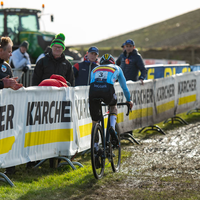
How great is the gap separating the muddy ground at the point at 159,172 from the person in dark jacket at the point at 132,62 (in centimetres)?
183

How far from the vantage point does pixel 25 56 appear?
510 inches

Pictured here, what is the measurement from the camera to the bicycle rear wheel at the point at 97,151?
5.93 m

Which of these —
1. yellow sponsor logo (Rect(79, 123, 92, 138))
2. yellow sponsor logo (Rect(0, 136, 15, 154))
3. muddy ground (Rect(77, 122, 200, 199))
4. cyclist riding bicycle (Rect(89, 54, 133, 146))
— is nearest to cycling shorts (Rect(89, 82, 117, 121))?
cyclist riding bicycle (Rect(89, 54, 133, 146))

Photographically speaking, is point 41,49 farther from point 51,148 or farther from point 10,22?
point 51,148

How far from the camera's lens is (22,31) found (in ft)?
60.0

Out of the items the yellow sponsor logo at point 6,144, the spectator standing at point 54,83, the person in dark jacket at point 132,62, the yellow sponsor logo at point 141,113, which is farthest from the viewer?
the person in dark jacket at point 132,62

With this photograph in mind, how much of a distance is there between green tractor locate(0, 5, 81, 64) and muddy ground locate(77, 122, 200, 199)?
983 cm

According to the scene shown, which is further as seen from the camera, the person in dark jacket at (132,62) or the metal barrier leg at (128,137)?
the person in dark jacket at (132,62)

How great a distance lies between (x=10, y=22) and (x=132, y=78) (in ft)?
31.7

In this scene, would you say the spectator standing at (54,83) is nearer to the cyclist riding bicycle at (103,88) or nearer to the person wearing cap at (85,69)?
the cyclist riding bicycle at (103,88)

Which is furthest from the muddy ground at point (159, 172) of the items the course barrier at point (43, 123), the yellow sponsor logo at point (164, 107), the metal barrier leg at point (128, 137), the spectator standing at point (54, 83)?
the yellow sponsor logo at point (164, 107)

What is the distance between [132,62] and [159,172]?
173 inches

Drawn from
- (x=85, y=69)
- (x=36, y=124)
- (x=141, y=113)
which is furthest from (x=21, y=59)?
(x=36, y=124)

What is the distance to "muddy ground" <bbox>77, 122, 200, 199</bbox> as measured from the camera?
5.51 metres
